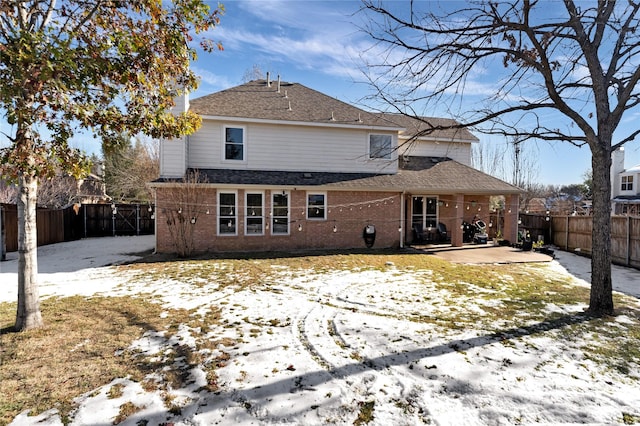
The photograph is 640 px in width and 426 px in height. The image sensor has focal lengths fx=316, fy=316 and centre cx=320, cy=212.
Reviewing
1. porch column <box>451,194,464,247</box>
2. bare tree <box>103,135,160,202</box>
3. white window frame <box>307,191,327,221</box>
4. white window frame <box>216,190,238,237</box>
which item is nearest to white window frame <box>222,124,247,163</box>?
white window frame <box>216,190,238,237</box>

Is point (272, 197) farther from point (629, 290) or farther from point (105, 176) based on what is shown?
point (105, 176)

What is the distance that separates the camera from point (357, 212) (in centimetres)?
1345

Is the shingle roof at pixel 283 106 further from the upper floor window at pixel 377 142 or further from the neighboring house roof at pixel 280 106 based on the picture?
the upper floor window at pixel 377 142

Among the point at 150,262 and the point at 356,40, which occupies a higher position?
the point at 356,40

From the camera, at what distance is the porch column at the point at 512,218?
1462cm

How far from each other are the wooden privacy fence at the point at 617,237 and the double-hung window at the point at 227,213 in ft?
45.4

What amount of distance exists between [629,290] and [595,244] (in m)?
3.63

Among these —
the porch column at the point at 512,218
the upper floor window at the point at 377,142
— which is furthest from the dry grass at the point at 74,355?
the porch column at the point at 512,218

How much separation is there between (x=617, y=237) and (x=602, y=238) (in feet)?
26.1

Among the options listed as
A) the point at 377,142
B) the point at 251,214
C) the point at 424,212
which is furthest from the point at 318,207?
the point at 424,212

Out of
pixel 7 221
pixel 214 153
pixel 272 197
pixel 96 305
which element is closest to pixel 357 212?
pixel 272 197

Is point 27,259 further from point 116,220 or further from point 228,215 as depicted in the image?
point 116,220

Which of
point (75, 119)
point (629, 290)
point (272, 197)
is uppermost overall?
point (75, 119)

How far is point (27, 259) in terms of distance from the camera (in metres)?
4.53
